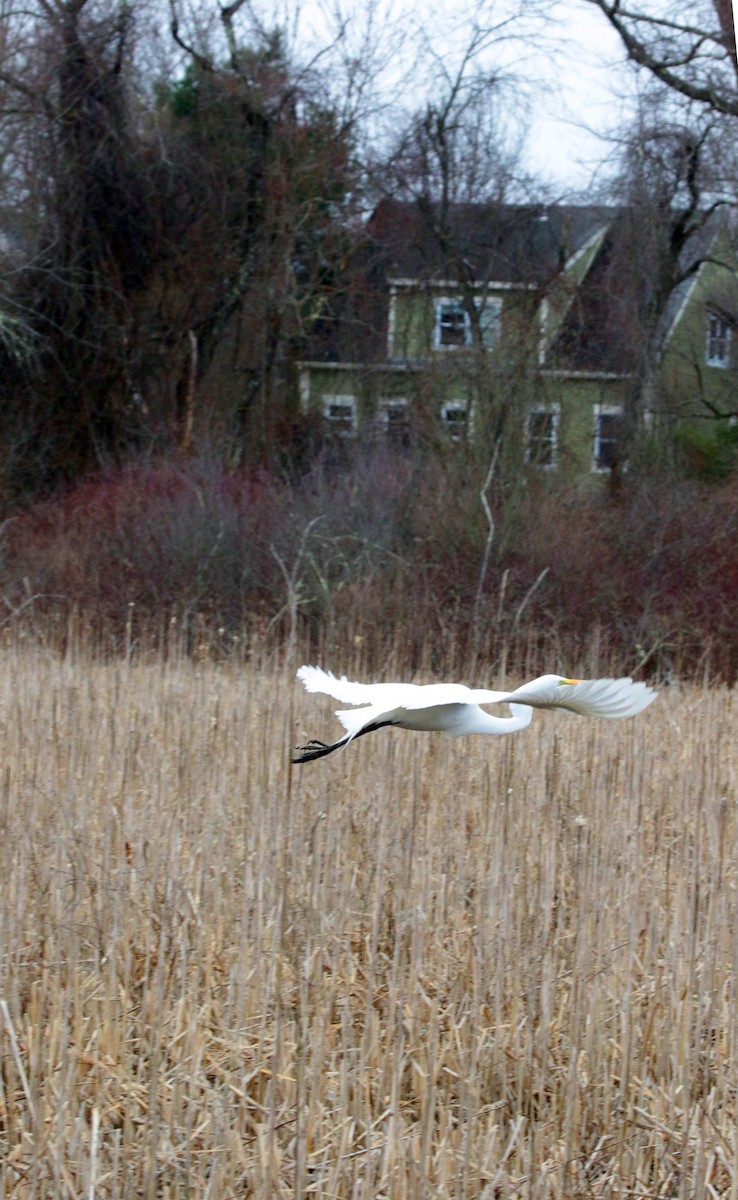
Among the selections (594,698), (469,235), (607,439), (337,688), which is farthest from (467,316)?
(594,698)

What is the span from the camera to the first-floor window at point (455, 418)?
1297 cm

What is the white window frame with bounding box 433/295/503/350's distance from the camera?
15.3m

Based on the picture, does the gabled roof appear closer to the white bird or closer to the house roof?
the house roof

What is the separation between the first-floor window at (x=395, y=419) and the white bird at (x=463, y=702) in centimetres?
1071

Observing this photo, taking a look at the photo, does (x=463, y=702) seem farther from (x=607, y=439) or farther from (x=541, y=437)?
(x=607, y=439)

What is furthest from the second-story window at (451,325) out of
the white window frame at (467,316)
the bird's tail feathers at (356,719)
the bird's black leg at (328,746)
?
the bird's tail feathers at (356,719)

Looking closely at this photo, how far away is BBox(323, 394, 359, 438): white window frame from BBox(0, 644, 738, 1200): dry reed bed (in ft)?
36.7

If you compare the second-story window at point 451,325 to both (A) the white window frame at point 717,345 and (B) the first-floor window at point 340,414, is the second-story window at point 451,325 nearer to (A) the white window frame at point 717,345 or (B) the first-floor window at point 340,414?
(B) the first-floor window at point 340,414

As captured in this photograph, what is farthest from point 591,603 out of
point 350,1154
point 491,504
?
point 350,1154

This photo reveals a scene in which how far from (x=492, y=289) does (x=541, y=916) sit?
14.6 m

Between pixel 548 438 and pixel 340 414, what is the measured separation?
162 inches

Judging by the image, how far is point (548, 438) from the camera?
12.8m

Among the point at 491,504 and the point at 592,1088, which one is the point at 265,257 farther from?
the point at 592,1088

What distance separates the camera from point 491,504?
11688mm
